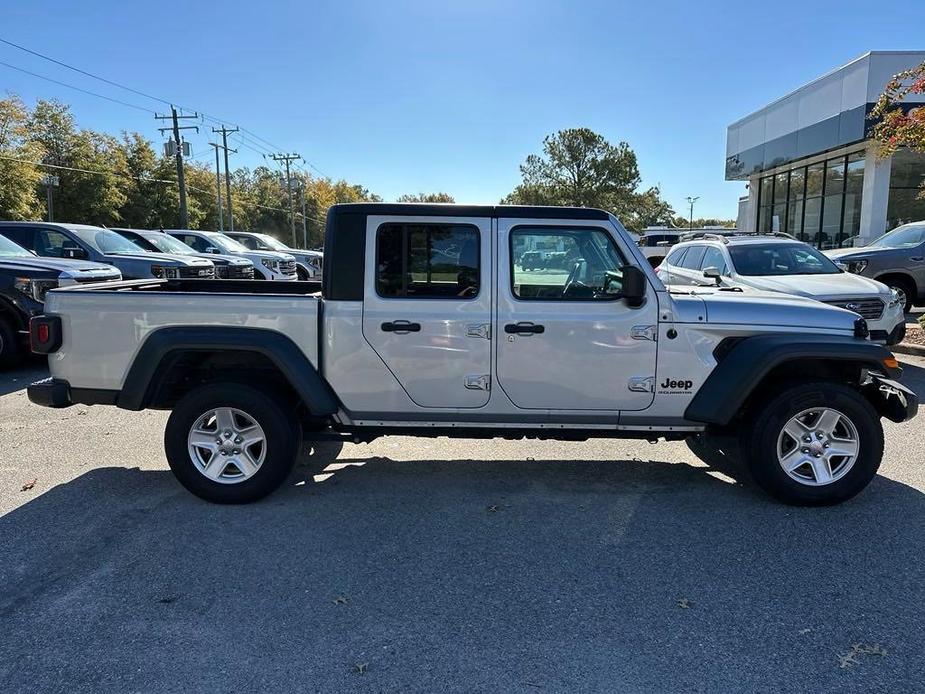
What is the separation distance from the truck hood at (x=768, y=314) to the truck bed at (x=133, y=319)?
2517 mm

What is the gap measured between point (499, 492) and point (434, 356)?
1117mm

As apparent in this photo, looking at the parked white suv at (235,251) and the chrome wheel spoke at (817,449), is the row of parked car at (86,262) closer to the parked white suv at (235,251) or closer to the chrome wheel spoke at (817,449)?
the parked white suv at (235,251)

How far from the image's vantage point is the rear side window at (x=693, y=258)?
10594 millimetres

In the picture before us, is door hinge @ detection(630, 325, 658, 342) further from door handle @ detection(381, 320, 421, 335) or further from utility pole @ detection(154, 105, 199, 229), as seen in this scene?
utility pole @ detection(154, 105, 199, 229)

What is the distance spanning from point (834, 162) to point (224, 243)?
21486 millimetres

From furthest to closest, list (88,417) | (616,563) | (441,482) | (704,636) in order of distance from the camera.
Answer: (88,417) → (441,482) → (616,563) → (704,636)

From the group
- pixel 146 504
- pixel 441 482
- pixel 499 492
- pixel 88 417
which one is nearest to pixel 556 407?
pixel 499 492

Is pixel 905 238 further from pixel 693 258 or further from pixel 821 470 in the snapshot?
pixel 821 470

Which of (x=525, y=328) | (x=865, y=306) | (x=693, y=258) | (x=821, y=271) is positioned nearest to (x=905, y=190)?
(x=693, y=258)

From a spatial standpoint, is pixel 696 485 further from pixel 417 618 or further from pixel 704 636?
pixel 417 618

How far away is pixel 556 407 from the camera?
4320 mm

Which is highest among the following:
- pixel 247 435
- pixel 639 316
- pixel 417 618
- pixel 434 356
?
pixel 639 316

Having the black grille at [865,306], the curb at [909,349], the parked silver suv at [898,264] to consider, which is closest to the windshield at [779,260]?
the black grille at [865,306]

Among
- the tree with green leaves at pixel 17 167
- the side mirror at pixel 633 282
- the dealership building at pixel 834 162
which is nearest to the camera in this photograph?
the side mirror at pixel 633 282
